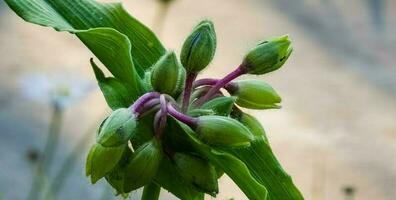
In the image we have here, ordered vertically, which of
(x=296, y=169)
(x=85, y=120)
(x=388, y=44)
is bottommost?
(x=85, y=120)

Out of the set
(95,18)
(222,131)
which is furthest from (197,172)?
(95,18)

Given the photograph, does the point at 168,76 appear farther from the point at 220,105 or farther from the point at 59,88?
the point at 59,88

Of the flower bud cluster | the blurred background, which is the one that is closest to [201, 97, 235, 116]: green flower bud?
the flower bud cluster

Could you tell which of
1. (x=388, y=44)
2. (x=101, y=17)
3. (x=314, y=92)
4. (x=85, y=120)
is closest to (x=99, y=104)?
(x=85, y=120)

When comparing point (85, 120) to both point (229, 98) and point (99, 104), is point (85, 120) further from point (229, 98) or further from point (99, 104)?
point (229, 98)

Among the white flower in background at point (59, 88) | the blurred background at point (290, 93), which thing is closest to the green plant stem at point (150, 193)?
the white flower in background at point (59, 88)

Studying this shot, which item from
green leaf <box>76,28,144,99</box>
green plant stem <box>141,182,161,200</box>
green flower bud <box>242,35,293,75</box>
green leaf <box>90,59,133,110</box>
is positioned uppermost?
green flower bud <box>242,35,293,75</box>

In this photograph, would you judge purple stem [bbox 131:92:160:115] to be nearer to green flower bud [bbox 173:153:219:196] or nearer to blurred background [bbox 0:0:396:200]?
green flower bud [bbox 173:153:219:196]
